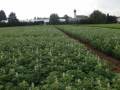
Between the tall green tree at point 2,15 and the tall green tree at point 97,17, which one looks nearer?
the tall green tree at point 97,17

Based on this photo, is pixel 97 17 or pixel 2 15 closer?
pixel 97 17

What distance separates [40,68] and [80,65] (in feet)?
4.41

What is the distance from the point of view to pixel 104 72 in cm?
929

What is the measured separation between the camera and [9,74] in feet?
28.4

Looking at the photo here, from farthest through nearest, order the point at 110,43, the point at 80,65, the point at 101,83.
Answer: the point at 110,43 < the point at 80,65 < the point at 101,83

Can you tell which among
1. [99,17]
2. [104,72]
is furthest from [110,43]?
[99,17]

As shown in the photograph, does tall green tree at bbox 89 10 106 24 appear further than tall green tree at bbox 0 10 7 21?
No

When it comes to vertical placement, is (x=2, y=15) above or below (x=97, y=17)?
above

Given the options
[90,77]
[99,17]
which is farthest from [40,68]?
[99,17]

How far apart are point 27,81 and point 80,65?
2424 millimetres

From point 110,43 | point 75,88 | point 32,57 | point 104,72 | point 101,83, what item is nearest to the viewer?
point 75,88

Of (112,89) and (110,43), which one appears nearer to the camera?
(112,89)

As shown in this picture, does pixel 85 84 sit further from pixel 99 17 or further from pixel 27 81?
pixel 99 17

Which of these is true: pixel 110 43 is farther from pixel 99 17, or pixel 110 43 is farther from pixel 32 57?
pixel 99 17
